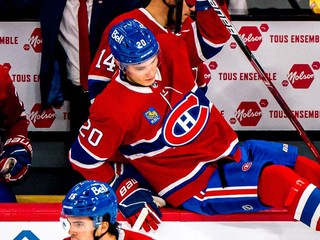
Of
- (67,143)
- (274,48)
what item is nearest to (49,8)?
(67,143)

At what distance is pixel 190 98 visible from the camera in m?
3.76

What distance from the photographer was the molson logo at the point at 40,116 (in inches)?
201

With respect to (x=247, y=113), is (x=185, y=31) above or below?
above

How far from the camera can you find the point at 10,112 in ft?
14.7

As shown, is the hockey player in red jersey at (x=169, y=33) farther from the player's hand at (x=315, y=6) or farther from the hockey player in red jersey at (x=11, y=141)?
the player's hand at (x=315, y=6)

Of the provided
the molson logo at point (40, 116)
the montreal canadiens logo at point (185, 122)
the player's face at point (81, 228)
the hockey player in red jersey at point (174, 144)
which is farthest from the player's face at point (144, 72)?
the molson logo at point (40, 116)

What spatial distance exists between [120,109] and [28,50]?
61.2 inches

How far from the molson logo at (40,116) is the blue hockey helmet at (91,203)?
6.25 feet

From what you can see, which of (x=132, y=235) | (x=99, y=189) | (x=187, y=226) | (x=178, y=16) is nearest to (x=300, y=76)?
(x=178, y=16)

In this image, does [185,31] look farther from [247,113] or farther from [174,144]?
[247,113]

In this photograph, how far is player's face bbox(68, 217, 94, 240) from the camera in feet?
10.5

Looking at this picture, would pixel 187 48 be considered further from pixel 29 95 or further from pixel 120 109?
pixel 29 95

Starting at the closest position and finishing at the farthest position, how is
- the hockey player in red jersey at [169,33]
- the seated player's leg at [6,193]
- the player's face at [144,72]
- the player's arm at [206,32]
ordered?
the player's face at [144,72] → the hockey player in red jersey at [169,33] → the player's arm at [206,32] → the seated player's leg at [6,193]

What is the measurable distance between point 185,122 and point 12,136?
1.03m
